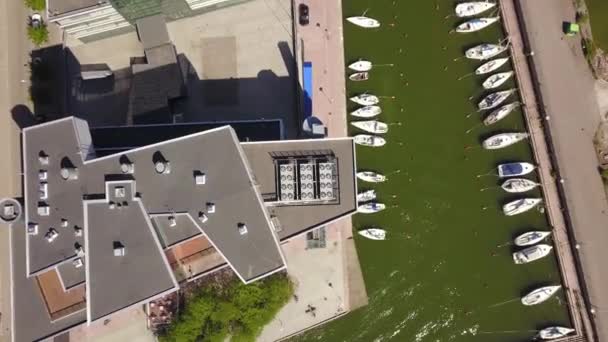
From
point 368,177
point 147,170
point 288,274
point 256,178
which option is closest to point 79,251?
point 147,170

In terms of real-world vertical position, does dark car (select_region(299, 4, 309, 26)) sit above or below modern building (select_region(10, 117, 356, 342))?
above

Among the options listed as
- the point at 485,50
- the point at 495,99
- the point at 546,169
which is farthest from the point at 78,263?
the point at 546,169

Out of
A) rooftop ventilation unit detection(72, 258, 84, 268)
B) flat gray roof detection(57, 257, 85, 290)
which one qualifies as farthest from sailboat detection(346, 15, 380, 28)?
flat gray roof detection(57, 257, 85, 290)

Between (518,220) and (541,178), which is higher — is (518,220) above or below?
below

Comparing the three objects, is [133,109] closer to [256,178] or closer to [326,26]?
[256,178]

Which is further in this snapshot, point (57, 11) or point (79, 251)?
point (57, 11)

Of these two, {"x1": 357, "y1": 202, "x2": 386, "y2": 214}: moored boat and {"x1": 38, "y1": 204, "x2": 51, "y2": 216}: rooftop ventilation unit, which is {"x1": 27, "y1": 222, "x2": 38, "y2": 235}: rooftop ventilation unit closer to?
{"x1": 38, "y1": 204, "x2": 51, "y2": 216}: rooftop ventilation unit

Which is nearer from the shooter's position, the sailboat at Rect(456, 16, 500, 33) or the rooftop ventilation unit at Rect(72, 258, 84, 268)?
the rooftop ventilation unit at Rect(72, 258, 84, 268)
